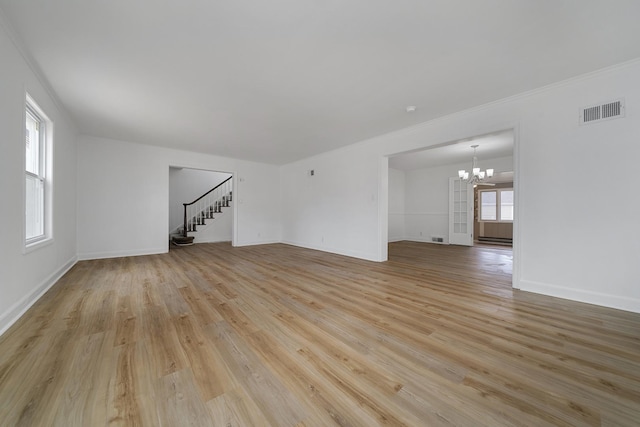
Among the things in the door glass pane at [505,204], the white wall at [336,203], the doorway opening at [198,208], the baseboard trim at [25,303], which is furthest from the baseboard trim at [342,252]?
the door glass pane at [505,204]

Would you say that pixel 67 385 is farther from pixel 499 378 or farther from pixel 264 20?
pixel 264 20

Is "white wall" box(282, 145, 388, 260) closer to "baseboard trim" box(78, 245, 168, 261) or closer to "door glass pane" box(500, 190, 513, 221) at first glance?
"baseboard trim" box(78, 245, 168, 261)

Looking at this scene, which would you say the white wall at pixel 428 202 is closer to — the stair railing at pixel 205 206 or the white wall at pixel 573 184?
the white wall at pixel 573 184

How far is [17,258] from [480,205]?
13144mm

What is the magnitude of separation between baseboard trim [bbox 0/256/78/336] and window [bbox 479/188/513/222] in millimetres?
13027

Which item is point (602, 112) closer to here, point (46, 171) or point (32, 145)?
point (32, 145)

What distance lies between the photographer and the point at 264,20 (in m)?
1.92

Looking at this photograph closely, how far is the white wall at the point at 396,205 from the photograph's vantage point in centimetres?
835

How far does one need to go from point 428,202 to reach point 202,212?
816 centimetres

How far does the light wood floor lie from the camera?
3.95ft

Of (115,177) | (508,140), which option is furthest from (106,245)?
(508,140)

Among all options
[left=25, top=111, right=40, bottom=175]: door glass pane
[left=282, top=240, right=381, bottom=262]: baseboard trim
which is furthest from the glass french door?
[left=25, top=111, right=40, bottom=175]: door glass pane

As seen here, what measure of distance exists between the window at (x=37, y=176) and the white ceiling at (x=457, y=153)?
5611 millimetres

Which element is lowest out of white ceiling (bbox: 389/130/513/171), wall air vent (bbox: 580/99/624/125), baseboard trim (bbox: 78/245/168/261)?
baseboard trim (bbox: 78/245/168/261)
